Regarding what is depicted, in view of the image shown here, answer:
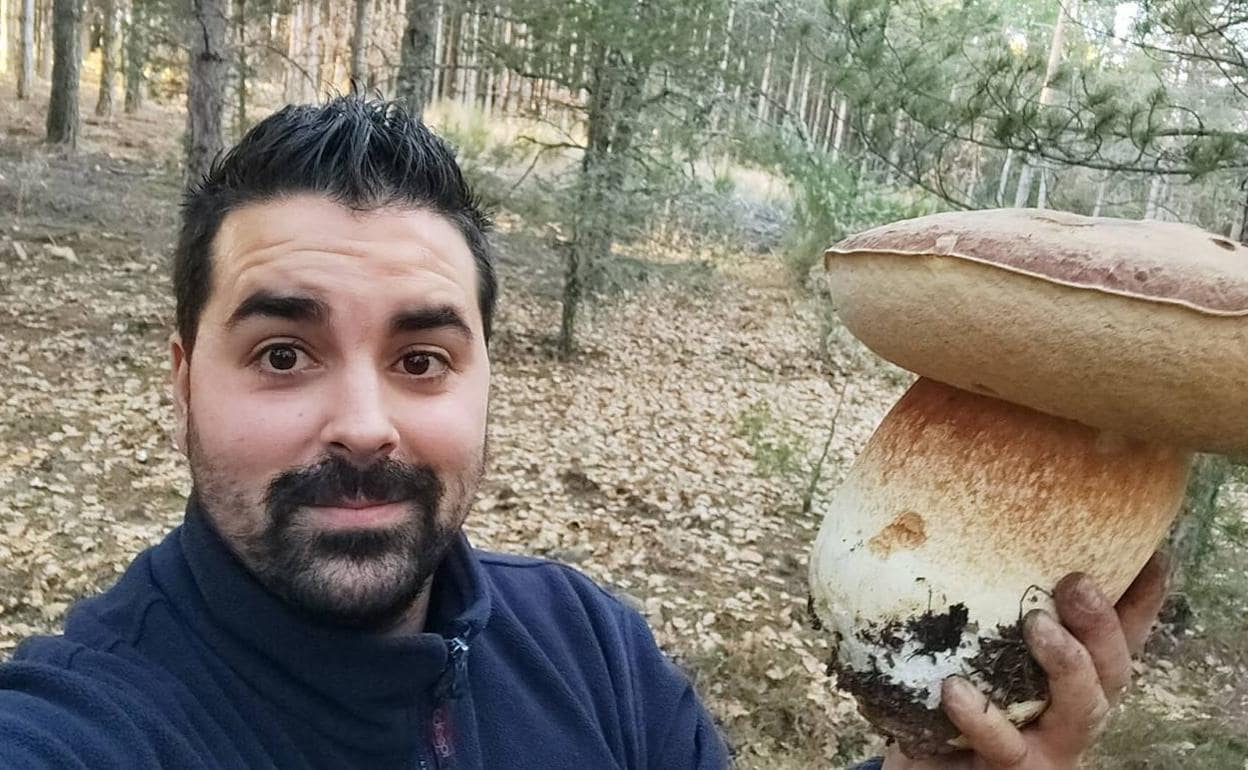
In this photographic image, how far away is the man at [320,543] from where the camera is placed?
43.7 inches

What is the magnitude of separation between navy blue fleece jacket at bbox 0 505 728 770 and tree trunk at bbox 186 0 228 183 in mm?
6823

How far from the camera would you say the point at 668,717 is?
1655mm

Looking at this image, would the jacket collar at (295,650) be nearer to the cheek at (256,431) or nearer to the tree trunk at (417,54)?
the cheek at (256,431)

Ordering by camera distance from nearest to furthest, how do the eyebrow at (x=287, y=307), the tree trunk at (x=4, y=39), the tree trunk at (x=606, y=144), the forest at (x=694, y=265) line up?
the eyebrow at (x=287, y=307), the forest at (x=694, y=265), the tree trunk at (x=606, y=144), the tree trunk at (x=4, y=39)

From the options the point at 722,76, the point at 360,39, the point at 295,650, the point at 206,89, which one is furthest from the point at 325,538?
the point at 360,39

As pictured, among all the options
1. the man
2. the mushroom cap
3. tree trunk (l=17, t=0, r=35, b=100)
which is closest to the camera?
the mushroom cap

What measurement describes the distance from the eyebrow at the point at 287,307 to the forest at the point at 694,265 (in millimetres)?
813

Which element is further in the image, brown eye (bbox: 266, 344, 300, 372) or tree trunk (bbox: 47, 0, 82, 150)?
tree trunk (bbox: 47, 0, 82, 150)

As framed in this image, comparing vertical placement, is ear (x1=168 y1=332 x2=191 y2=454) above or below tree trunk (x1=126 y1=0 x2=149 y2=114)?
below

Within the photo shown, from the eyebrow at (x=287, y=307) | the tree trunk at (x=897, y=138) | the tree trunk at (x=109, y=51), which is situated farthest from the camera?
the tree trunk at (x=109, y=51)

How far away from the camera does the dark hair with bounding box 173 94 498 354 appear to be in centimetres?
133

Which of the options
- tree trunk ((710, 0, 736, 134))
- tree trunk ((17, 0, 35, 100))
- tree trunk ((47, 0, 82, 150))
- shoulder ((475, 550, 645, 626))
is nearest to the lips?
shoulder ((475, 550, 645, 626))

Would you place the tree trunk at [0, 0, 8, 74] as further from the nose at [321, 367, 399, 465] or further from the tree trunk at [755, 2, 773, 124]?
the nose at [321, 367, 399, 465]

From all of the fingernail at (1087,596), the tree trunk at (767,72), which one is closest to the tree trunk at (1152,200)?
the fingernail at (1087,596)
